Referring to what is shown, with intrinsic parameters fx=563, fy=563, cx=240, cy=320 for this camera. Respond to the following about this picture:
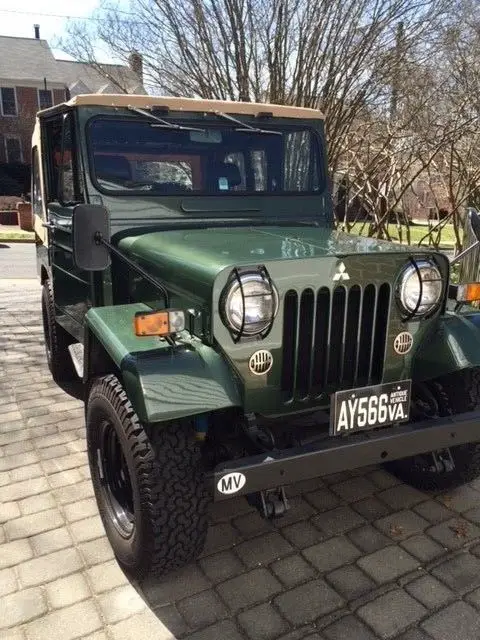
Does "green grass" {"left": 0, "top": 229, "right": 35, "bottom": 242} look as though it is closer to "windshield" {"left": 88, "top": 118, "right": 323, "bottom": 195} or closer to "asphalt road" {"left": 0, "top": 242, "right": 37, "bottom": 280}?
"asphalt road" {"left": 0, "top": 242, "right": 37, "bottom": 280}

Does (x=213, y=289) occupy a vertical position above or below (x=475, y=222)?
below

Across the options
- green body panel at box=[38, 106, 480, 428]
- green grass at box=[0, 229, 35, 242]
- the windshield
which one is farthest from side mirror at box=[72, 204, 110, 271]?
green grass at box=[0, 229, 35, 242]

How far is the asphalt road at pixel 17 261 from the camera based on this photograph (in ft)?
36.9

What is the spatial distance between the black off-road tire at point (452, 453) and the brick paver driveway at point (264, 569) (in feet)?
0.32

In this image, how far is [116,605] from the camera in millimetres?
2320

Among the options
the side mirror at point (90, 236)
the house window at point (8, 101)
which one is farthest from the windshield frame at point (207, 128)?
the house window at point (8, 101)

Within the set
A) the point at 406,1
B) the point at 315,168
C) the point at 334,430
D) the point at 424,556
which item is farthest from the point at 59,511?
the point at 406,1

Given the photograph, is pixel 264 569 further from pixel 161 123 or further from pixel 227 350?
pixel 161 123

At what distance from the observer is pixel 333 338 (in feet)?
8.23

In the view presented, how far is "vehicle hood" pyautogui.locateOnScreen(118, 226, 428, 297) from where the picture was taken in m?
2.35

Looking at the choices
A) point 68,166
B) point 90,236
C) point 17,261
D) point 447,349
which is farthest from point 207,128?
point 17,261

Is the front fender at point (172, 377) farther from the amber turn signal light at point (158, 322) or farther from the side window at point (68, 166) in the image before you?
the side window at point (68, 166)

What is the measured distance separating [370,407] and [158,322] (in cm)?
95

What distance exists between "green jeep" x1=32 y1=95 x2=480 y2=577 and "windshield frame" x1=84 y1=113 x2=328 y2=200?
0.02 metres
